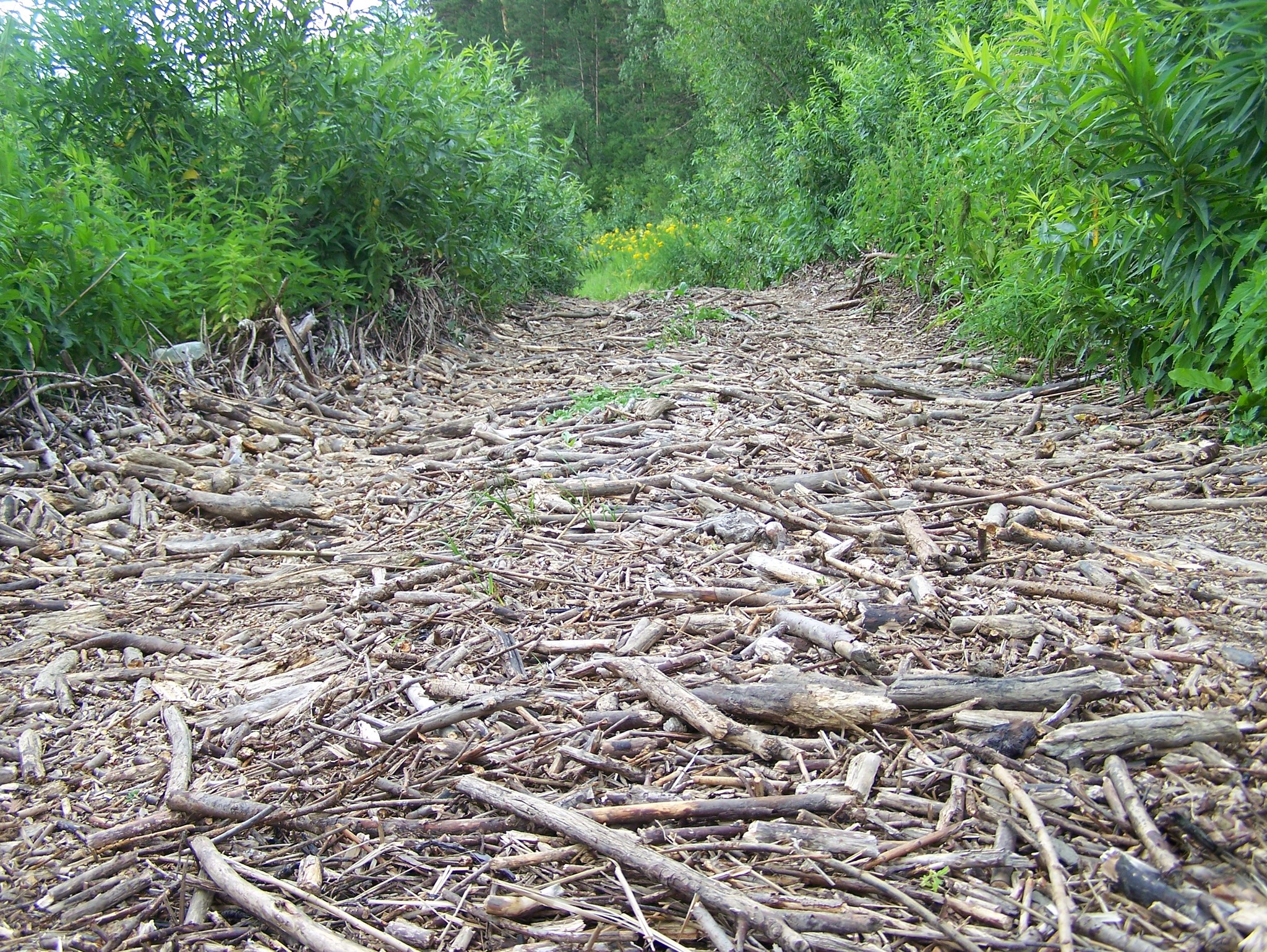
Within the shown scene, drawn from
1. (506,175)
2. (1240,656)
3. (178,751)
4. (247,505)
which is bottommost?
(1240,656)

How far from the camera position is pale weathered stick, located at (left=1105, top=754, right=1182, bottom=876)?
1374 millimetres

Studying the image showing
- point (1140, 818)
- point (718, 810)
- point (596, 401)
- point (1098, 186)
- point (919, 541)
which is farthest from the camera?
point (596, 401)

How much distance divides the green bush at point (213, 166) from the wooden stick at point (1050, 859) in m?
3.97

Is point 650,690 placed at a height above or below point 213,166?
below

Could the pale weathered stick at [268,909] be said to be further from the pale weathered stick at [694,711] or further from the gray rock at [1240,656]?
the gray rock at [1240,656]

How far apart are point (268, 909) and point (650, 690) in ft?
2.88

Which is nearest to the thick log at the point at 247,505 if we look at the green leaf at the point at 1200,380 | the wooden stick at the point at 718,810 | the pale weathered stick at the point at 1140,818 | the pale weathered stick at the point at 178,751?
the pale weathered stick at the point at 178,751

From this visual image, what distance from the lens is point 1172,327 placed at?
3.47 metres

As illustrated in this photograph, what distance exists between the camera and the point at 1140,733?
5.40 feet

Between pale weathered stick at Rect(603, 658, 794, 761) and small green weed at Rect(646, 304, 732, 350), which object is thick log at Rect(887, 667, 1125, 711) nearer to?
pale weathered stick at Rect(603, 658, 794, 761)

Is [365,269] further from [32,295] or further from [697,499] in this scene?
[697,499]

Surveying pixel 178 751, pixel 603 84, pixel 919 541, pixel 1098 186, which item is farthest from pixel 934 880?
pixel 603 84

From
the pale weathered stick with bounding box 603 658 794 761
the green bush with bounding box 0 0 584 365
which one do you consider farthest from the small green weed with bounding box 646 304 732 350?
the pale weathered stick with bounding box 603 658 794 761

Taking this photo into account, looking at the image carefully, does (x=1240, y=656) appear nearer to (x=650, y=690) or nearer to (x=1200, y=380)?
(x=650, y=690)
